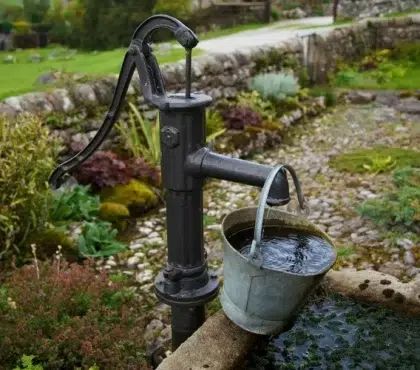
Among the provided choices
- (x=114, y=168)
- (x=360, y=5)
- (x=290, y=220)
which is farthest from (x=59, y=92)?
(x=360, y=5)

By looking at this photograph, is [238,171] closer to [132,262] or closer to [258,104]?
[132,262]

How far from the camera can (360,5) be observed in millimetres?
17938

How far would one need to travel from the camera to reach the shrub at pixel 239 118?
7.55 m

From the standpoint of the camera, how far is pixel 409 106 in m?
9.41

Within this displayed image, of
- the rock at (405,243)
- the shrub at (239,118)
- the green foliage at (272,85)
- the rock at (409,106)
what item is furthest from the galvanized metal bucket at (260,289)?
the rock at (409,106)

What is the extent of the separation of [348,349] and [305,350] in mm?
165

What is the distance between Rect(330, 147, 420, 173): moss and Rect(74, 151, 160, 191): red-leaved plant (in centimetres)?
230

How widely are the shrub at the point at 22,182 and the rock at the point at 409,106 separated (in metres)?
6.71

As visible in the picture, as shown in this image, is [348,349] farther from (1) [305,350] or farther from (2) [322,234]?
(2) [322,234]

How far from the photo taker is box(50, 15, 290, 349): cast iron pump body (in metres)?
1.86

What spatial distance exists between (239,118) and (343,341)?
558cm

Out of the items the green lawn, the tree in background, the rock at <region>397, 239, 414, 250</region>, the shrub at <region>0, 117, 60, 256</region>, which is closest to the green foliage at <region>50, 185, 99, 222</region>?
the shrub at <region>0, 117, 60, 256</region>

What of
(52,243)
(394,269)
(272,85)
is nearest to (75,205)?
(52,243)

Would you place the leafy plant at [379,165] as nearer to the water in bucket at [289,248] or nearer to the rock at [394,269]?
the rock at [394,269]
